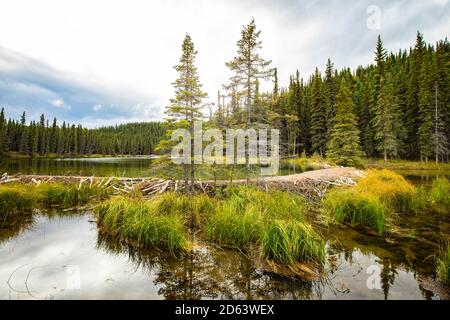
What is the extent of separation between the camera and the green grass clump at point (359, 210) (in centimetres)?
799

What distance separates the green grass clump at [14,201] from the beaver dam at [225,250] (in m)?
0.04

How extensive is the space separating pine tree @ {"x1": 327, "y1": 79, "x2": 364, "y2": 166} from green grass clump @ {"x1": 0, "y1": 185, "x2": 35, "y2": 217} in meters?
31.5

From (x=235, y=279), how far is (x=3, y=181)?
16.3 meters

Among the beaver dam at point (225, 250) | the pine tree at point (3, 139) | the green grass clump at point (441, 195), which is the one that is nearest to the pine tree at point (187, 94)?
the beaver dam at point (225, 250)

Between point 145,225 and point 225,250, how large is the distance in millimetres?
2299

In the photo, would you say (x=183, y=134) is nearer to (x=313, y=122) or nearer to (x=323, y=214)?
(x=323, y=214)

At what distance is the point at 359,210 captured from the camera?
28.3ft

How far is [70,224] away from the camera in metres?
9.06

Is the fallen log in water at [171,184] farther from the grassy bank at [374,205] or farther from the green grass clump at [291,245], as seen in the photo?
the green grass clump at [291,245]

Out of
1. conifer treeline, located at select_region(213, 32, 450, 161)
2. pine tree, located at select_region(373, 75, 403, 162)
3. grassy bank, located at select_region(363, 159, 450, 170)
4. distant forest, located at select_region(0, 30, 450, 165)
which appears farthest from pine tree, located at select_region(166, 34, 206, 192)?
pine tree, located at select_region(373, 75, 403, 162)

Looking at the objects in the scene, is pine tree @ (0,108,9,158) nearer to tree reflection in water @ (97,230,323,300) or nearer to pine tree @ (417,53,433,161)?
tree reflection in water @ (97,230,323,300)

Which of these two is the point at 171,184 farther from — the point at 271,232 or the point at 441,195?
the point at 441,195

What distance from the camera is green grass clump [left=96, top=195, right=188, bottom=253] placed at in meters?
6.29
